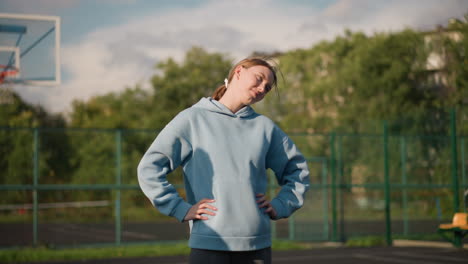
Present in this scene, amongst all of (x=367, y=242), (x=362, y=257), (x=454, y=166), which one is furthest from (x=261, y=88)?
(x=367, y=242)

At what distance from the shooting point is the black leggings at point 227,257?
8.14 feet

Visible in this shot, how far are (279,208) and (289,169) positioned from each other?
20 centimetres

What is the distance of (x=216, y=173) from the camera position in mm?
2473

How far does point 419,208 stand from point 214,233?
13580 mm

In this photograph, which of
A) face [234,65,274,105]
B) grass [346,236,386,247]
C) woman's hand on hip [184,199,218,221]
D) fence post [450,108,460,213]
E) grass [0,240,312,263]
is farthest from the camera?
grass [346,236,386,247]

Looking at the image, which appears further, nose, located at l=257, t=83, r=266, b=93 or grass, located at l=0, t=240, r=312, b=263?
grass, located at l=0, t=240, r=312, b=263

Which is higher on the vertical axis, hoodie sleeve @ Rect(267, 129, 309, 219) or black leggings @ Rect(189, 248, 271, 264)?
hoodie sleeve @ Rect(267, 129, 309, 219)

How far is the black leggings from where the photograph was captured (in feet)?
8.14

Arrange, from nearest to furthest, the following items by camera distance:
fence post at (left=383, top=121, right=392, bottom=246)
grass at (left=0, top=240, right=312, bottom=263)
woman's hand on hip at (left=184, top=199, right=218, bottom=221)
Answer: woman's hand on hip at (left=184, top=199, right=218, bottom=221) < grass at (left=0, top=240, right=312, bottom=263) < fence post at (left=383, top=121, right=392, bottom=246)

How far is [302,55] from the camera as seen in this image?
38.3m

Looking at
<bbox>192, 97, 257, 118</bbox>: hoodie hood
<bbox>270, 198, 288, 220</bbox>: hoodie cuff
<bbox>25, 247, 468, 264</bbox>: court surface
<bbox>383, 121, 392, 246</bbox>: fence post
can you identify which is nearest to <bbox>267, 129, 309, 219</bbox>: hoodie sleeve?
<bbox>270, 198, 288, 220</bbox>: hoodie cuff

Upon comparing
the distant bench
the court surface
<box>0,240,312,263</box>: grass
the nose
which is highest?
the nose

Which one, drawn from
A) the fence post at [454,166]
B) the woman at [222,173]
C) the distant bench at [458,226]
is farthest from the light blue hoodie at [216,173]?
the fence post at [454,166]

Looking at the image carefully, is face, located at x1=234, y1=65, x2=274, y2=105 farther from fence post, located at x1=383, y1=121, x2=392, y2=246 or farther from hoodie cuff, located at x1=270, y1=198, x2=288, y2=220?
fence post, located at x1=383, y1=121, x2=392, y2=246
